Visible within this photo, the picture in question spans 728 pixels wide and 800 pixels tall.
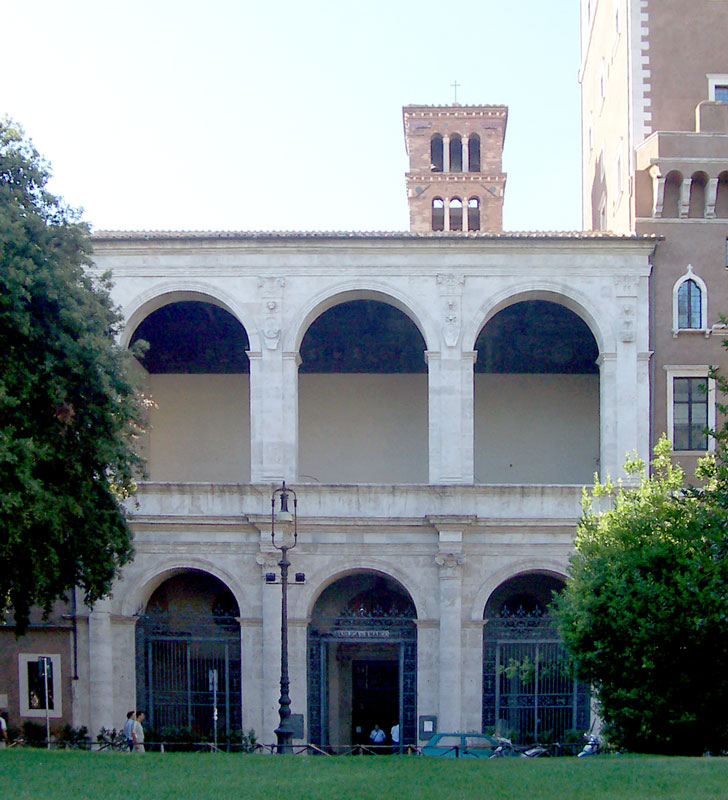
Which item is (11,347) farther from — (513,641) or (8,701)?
(513,641)

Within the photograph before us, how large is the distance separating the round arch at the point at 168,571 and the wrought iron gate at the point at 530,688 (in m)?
5.62

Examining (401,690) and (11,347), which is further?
(401,690)

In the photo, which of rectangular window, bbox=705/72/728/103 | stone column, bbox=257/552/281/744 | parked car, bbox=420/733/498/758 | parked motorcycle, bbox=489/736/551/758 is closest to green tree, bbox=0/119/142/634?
stone column, bbox=257/552/281/744

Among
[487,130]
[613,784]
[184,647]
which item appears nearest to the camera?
[613,784]

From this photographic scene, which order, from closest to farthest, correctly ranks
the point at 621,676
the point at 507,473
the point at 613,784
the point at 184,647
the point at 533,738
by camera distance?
the point at 613,784 → the point at 621,676 → the point at 533,738 → the point at 184,647 → the point at 507,473

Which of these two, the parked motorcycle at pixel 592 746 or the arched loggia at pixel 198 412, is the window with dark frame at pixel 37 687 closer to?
the arched loggia at pixel 198 412

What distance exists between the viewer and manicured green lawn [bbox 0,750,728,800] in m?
13.1

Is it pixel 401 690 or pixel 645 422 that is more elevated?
pixel 645 422

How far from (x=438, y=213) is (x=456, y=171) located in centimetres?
213

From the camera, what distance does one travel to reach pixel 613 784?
13.6m

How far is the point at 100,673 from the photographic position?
84.2ft

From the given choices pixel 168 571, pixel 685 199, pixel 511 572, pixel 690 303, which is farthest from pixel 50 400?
pixel 685 199

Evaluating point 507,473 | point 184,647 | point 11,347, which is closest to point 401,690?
point 184,647

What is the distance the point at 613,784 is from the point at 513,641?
40.6 feet
